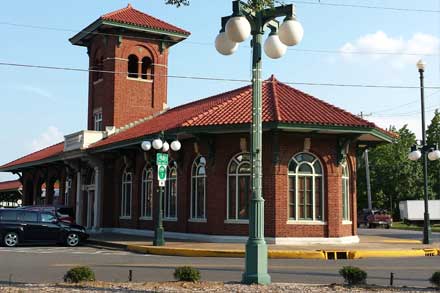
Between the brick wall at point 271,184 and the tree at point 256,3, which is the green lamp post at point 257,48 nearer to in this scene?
the tree at point 256,3

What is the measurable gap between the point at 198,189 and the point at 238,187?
7.30 feet

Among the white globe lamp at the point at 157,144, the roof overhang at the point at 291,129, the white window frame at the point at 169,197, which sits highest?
the roof overhang at the point at 291,129

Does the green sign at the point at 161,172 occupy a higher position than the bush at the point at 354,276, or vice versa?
the green sign at the point at 161,172

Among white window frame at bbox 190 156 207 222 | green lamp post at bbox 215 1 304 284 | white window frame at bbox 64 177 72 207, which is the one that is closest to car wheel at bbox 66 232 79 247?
white window frame at bbox 190 156 207 222

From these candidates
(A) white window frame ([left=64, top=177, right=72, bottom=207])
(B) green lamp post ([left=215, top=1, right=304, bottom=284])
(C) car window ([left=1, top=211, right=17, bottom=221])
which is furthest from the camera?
(A) white window frame ([left=64, top=177, right=72, bottom=207])

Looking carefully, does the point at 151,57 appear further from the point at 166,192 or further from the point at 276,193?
the point at 276,193

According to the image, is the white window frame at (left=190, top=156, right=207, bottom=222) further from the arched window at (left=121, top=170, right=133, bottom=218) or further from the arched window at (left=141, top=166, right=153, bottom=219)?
the arched window at (left=121, top=170, right=133, bottom=218)

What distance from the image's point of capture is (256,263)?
34.8 feet

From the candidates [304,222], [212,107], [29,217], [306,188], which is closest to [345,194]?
[306,188]

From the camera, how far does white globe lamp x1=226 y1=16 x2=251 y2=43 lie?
1020cm

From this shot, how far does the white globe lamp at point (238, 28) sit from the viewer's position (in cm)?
1020

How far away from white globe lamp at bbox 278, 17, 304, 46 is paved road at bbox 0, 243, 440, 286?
514cm

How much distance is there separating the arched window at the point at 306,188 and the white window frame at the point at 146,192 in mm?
8032

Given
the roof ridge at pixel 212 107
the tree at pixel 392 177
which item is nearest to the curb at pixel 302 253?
the roof ridge at pixel 212 107
